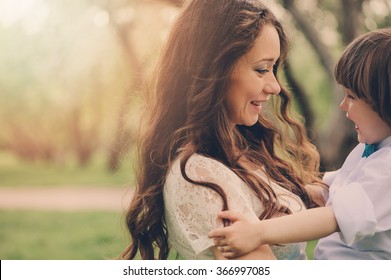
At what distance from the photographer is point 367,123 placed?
1594 mm

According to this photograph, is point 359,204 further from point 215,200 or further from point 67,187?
point 67,187

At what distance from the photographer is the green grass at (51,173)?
26.4 feet

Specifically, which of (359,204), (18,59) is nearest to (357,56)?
(359,204)

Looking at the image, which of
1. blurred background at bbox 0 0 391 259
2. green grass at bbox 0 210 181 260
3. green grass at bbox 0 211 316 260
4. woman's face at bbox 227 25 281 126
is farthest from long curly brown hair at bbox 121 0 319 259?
green grass at bbox 0 211 316 260

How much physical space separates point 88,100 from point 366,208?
686 cm

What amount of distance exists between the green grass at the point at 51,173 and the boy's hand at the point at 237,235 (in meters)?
6.26

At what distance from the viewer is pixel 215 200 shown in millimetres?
1450

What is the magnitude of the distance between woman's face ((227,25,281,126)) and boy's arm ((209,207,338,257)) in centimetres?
30

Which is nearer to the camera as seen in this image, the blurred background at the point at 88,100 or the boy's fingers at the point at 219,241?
the boy's fingers at the point at 219,241

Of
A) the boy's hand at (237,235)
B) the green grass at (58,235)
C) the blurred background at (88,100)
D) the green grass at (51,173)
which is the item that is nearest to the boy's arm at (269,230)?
the boy's hand at (237,235)

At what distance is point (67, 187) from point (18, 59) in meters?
2.46

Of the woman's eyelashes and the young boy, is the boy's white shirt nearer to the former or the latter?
the young boy

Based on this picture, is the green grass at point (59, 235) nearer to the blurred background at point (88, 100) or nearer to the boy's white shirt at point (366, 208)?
the blurred background at point (88, 100)
